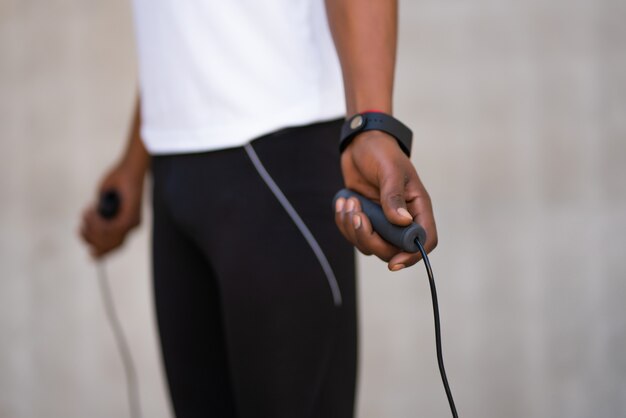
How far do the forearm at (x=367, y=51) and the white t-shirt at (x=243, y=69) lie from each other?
0.10m

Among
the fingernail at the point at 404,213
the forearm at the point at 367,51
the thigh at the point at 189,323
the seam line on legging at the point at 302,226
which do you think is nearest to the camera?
the fingernail at the point at 404,213

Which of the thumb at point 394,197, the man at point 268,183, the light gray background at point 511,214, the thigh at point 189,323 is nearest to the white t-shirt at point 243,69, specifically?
the man at point 268,183

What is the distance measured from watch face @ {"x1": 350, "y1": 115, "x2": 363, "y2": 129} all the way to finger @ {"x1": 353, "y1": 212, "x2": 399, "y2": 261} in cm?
9

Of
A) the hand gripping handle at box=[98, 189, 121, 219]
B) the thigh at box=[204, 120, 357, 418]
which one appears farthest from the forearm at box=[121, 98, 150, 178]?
the thigh at box=[204, 120, 357, 418]

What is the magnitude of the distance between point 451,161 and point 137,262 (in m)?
1.11

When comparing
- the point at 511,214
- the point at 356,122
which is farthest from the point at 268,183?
the point at 511,214

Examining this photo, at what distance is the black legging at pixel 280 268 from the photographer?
31.9 inches

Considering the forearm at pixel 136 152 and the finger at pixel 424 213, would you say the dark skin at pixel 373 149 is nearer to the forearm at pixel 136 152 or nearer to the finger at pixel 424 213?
the finger at pixel 424 213

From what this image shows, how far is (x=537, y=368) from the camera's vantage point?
2.37 m

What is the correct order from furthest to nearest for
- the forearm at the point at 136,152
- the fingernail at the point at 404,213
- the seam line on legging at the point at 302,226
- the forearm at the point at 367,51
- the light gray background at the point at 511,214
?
the light gray background at the point at 511,214 → the forearm at the point at 136,152 → the seam line on legging at the point at 302,226 → the forearm at the point at 367,51 → the fingernail at the point at 404,213

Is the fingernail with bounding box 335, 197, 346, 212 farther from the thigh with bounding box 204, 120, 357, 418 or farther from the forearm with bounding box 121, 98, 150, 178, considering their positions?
the forearm with bounding box 121, 98, 150, 178

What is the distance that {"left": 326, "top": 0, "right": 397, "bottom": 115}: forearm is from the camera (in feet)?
2.30

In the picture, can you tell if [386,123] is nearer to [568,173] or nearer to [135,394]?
[568,173]

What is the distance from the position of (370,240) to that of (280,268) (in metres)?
0.22
